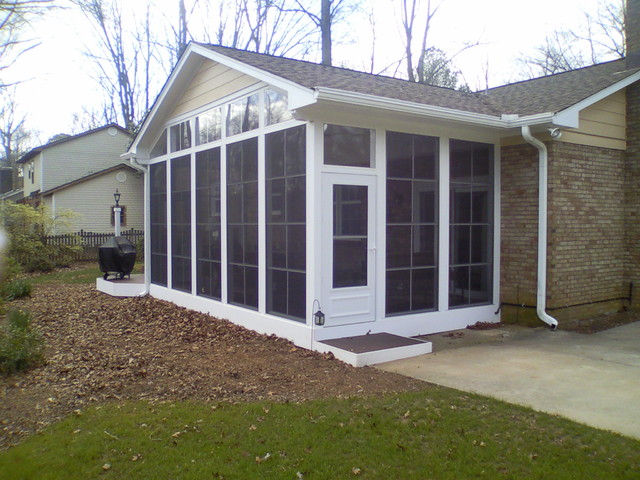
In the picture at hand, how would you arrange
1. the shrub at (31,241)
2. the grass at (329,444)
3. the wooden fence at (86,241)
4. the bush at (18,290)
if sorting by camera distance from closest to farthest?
the grass at (329,444)
the bush at (18,290)
the shrub at (31,241)
the wooden fence at (86,241)

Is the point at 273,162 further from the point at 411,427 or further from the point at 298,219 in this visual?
the point at 411,427

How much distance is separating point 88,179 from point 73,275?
973 cm

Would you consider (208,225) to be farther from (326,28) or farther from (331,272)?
(326,28)

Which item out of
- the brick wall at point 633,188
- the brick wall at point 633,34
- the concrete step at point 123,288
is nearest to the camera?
the brick wall at point 633,188

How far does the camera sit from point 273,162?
26.3ft

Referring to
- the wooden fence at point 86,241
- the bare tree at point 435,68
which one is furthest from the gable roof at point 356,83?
the wooden fence at point 86,241

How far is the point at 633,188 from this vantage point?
30.9ft

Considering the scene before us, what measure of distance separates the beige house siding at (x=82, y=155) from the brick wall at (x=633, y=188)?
2495 cm

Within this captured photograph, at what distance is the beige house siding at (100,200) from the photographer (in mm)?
25844

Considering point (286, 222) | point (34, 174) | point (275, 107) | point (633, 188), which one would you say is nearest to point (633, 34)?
point (633, 188)

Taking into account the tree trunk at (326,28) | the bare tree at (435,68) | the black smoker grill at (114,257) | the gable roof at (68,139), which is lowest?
the black smoker grill at (114,257)

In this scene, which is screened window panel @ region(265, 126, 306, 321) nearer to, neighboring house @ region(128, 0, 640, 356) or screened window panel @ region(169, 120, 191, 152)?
neighboring house @ region(128, 0, 640, 356)

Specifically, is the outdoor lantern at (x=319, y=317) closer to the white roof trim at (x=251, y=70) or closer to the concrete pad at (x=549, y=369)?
the concrete pad at (x=549, y=369)

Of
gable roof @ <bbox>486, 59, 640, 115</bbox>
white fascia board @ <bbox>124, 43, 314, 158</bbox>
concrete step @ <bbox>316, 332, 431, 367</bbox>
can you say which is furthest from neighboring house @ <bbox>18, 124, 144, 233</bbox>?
concrete step @ <bbox>316, 332, 431, 367</bbox>
